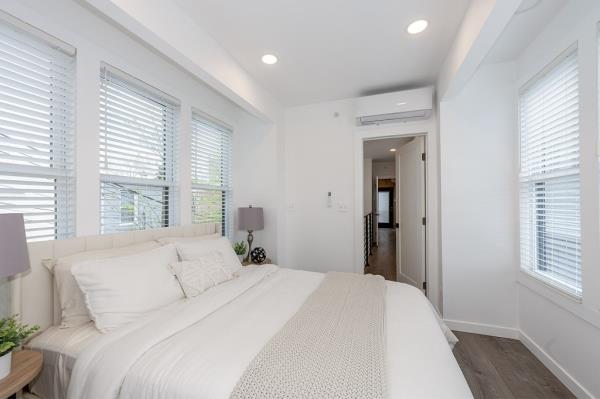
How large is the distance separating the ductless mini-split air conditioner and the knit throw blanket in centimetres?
214

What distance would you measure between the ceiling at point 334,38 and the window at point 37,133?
0.95 m

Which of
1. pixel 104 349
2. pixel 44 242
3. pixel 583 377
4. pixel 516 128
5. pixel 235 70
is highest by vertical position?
pixel 235 70

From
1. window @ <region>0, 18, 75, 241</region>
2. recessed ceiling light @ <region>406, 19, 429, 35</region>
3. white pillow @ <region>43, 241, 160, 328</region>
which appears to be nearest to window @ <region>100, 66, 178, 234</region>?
window @ <region>0, 18, 75, 241</region>

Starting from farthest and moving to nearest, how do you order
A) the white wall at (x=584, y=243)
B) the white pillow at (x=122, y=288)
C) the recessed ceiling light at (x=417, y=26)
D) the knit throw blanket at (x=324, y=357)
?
the recessed ceiling light at (x=417, y=26)
the white wall at (x=584, y=243)
the white pillow at (x=122, y=288)
the knit throw blanket at (x=324, y=357)

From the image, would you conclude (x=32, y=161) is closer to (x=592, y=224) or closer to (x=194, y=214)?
(x=194, y=214)

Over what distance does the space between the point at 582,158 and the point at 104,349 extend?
294cm

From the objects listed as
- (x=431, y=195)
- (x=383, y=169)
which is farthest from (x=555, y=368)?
(x=383, y=169)

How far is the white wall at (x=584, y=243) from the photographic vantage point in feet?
5.00

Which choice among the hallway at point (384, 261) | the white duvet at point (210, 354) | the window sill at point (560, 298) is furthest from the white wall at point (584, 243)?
the hallway at point (384, 261)

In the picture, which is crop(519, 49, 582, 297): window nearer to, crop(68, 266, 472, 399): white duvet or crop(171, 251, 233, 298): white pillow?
crop(68, 266, 472, 399): white duvet

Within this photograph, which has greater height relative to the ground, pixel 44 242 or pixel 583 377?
pixel 44 242

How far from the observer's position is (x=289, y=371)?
0.96 m

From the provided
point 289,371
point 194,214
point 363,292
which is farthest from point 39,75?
point 363,292

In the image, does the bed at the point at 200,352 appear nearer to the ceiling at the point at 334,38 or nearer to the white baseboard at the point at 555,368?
the white baseboard at the point at 555,368
